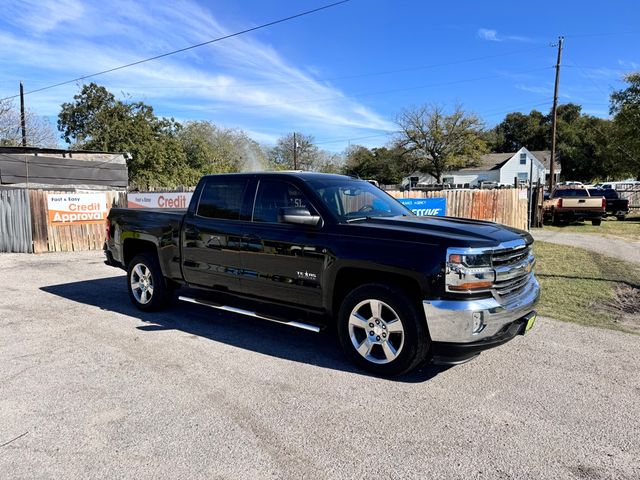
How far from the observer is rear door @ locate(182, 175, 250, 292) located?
537cm

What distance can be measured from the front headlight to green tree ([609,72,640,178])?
31791 mm

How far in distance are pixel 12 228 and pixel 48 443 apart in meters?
12.0

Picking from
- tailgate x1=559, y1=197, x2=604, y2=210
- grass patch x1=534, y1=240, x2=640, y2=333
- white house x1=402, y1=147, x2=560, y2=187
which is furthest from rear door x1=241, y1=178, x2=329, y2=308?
white house x1=402, y1=147, x2=560, y2=187

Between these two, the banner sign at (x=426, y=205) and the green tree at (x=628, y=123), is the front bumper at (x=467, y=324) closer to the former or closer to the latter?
the banner sign at (x=426, y=205)

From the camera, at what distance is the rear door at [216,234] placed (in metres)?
5.37

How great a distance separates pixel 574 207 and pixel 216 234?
65.2ft

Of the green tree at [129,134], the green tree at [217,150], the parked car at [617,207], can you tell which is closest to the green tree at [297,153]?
the green tree at [217,150]

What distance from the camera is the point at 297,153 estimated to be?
65188 millimetres

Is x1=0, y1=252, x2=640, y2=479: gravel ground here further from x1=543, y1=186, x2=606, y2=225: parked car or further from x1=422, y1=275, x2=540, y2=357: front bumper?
x1=543, y1=186, x2=606, y2=225: parked car

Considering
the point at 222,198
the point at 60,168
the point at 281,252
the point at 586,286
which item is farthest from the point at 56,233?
the point at 586,286

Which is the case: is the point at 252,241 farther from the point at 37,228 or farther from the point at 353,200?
the point at 37,228

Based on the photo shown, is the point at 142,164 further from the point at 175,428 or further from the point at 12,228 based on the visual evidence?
the point at 175,428

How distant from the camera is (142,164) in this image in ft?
120

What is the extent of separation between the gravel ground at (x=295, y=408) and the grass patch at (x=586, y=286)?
0.68 meters
